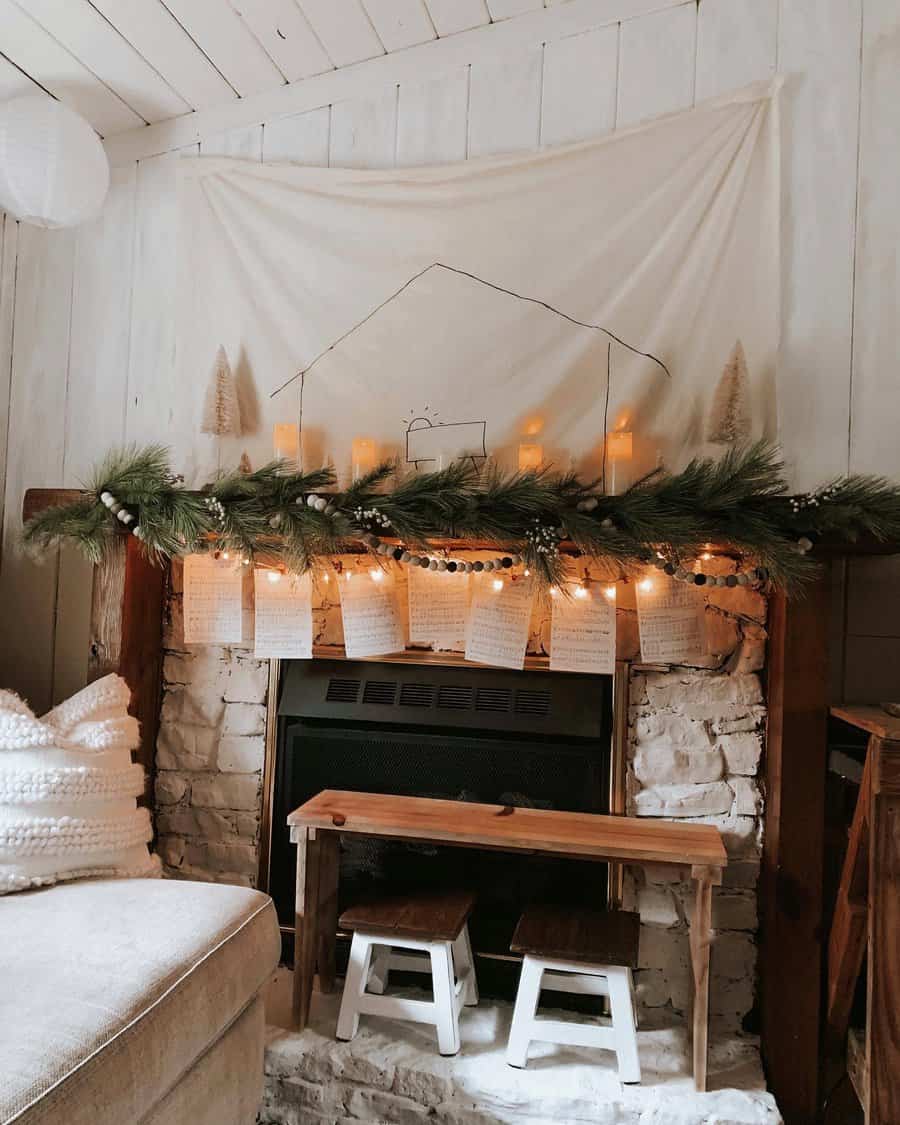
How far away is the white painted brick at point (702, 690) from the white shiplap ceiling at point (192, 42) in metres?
1.68

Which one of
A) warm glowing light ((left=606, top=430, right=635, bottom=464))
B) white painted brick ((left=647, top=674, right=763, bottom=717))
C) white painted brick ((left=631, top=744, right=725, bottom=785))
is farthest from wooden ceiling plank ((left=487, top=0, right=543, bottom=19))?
white painted brick ((left=631, top=744, right=725, bottom=785))

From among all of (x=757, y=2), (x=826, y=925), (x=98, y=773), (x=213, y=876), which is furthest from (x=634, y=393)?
(x=213, y=876)

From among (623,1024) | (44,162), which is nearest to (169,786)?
(623,1024)

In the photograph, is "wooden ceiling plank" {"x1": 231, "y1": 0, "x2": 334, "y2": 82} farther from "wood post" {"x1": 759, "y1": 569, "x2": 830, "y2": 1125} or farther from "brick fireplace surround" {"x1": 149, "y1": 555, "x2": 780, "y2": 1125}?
"wood post" {"x1": 759, "y1": 569, "x2": 830, "y2": 1125}

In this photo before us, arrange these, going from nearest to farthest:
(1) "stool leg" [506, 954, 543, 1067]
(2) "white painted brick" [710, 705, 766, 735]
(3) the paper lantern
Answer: (1) "stool leg" [506, 954, 543, 1067]
(3) the paper lantern
(2) "white painted brick" [710, 705, 766, 735]

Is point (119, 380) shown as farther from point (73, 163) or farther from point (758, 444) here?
point (758, 444)

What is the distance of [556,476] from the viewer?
1929mm

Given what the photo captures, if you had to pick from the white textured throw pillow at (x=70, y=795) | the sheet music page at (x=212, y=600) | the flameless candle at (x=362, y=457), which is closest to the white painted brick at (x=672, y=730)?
the flameless candle at (x=362, y=457)

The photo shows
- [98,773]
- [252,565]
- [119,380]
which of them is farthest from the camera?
[119,380]

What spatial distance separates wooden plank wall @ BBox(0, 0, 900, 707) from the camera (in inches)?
79.6

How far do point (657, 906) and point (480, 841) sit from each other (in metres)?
0.50

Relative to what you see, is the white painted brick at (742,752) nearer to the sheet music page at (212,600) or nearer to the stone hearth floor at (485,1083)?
the stone hearth floor at (485,1083)

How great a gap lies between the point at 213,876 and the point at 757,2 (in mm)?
2521

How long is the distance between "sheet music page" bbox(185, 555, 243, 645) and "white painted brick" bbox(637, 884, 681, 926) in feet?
3.77
